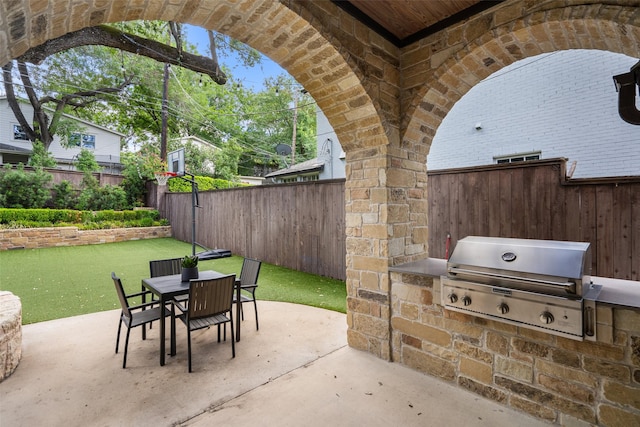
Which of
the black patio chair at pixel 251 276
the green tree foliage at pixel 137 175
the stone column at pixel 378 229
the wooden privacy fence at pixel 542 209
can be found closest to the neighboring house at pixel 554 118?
the wooden privacy fence at pixel 542 209

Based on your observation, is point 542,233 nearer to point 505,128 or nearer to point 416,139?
point 416,139

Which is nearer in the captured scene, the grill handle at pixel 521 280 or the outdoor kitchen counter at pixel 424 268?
the grill handle at pixel 521 280

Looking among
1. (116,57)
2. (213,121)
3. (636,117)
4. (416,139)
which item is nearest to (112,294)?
(416,139)

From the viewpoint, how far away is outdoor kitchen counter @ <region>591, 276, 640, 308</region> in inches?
66.6

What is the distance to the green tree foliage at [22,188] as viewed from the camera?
970 centimetres

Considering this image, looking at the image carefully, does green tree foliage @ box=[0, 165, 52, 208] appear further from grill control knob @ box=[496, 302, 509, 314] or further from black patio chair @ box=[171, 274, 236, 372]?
grill control knob @ box=[496, 302, 509, 314]

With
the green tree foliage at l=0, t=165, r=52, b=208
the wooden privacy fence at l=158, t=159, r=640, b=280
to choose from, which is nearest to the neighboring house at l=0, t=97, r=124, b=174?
the green tree foliage at l=0, t=165, r=52, b=208

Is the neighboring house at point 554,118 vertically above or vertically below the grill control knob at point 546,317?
above

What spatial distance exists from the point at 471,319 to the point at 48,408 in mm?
3024

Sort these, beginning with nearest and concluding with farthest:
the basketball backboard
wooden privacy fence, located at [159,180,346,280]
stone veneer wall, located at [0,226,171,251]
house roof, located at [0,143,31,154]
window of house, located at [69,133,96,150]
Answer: wooden privacy fence, located at [159,180,346,280] < the basketball backboard < stone veneer wall, located at [0,226,171,251] < house roof, located at [0,143,31,154] < window of house, located at [69,133,96,150]

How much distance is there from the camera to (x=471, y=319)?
88.4 inches

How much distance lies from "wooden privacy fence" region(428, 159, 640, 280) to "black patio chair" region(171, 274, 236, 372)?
2.96m

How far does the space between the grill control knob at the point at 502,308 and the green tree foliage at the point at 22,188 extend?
43.6ft

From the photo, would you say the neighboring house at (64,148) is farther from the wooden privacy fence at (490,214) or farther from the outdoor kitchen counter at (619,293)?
the outdoor kitchen counter at (619,293)
